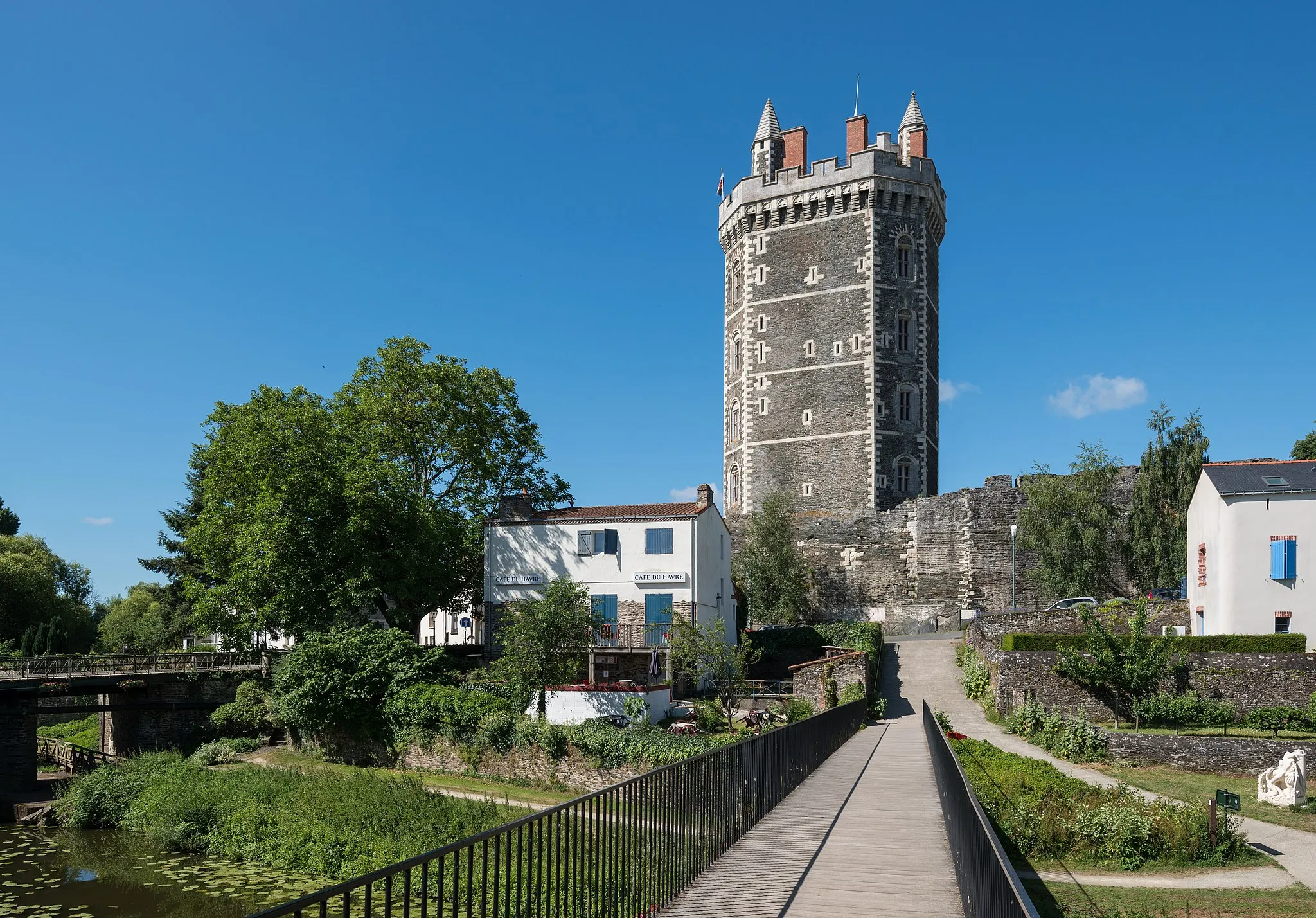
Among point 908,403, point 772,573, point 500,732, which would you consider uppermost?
point 908,403

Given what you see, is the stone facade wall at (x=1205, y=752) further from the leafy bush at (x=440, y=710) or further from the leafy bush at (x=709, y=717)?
the leafy bush at (x=440, y=710)

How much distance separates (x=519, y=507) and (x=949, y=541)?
24649 mm

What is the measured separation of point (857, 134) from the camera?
56.5 metres

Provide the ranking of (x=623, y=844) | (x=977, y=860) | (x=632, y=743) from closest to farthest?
1. (x=977, y=860)
2. (x=623, y=844)
3. (x=632, y=743)

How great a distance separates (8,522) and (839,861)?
3213 inches

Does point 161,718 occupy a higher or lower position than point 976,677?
lower

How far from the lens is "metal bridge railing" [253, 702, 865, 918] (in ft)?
18.1

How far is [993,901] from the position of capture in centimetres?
545

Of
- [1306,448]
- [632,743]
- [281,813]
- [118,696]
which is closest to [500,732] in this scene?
[632,743]

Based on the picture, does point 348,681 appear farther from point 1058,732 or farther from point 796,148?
point 796,148

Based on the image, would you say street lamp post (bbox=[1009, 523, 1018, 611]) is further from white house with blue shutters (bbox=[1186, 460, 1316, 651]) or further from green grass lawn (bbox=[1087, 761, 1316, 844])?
green grass lawn (bbox=[1087, 761, 1316, 844])

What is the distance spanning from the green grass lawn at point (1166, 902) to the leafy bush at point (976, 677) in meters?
19.1

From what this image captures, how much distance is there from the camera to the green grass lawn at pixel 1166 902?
37.0 feet

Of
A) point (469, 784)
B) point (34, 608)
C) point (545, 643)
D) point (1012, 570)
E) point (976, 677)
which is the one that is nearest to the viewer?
point (469, 784)
